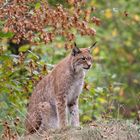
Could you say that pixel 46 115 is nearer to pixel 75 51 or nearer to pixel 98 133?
pixel 75 51

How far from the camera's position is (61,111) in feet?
27.9

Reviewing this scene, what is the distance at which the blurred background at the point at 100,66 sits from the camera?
337 inches

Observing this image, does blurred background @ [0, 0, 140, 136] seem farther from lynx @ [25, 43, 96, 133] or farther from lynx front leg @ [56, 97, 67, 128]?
lynx front leg @ [56, 97, 67, 128]

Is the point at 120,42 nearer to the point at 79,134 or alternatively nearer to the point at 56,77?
the point at 56,77

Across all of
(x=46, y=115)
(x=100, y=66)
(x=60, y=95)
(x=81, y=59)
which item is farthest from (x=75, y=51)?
(x=100, y=66)

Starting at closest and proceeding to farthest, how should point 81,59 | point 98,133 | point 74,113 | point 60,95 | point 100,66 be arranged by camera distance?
point 98,133 < point 60,95 < point 81,59 < point 74,113 < point 100,66

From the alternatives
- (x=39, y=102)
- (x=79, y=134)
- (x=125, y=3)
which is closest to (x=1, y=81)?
(x=39, y=102)

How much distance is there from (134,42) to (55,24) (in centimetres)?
891

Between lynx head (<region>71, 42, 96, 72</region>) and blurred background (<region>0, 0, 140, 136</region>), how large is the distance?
340mm

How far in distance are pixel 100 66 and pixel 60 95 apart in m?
6.60

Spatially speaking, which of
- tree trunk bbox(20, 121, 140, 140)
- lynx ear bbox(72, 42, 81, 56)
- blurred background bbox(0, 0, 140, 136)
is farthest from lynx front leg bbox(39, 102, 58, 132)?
tree trunk bbox(20, 121, 140, 140)

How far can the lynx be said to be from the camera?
8.52 m

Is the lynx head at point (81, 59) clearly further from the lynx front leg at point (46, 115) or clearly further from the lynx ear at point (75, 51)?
the lynx front leg at point (46, 115)

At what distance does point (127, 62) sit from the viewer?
16.7m
